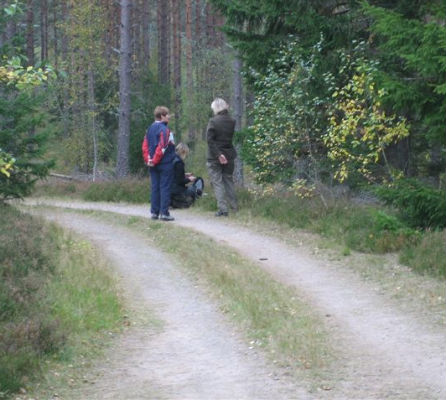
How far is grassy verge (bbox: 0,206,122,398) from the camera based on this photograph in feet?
23.9

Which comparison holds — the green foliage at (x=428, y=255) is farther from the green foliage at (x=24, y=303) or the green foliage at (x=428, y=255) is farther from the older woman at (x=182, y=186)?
the older woman at (x=182, y=186)

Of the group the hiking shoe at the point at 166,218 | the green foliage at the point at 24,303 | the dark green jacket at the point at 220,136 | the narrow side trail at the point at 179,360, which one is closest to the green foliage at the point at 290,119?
the dark green jacket at the point at 220,136

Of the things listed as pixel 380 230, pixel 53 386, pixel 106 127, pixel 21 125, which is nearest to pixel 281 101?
pixel 380 230

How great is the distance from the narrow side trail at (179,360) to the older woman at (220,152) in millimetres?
5473

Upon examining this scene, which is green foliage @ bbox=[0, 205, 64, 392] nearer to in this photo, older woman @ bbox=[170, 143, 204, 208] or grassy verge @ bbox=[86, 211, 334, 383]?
grassy verge @ bbox=[86, 211, 334, 383]

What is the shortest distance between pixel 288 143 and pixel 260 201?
73.3 inches

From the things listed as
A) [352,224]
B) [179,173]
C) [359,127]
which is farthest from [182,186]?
[352,224]

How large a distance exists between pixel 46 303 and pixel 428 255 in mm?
5279

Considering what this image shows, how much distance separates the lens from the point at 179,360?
7.78 m

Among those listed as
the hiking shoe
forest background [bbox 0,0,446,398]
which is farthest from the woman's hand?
the hiking shoe

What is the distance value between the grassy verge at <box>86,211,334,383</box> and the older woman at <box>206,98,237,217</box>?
2161mm

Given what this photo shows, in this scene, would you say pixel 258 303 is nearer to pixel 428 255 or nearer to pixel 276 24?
pixel 428 255

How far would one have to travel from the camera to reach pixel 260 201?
1753cm

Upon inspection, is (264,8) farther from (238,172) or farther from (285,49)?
(238,172)
